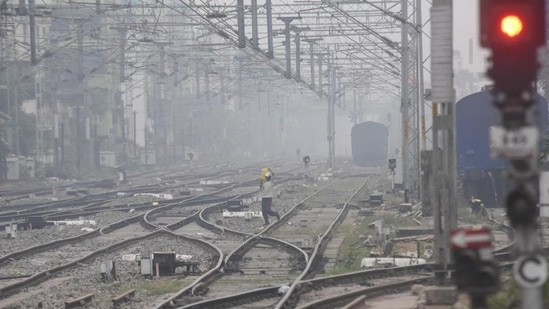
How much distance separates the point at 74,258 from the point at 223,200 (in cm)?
1732

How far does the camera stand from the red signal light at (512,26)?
6340mm

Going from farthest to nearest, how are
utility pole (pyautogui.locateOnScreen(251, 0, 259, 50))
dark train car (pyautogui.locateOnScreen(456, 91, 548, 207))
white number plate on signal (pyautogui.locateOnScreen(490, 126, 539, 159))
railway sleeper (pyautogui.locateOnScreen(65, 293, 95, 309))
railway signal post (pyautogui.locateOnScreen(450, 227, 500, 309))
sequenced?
utility pole (pyautogui.locateOnScreen(251, 0, 259, 50)) → dark train car (pyautogui.locateOnScreen(456, 91, 548, 207)) → railway sleeper (pyautogui.locateOnScreen(65, 293, 95, 309)) → railway signal post (pyautogui.locateOnScreen(450, 227, 500, 309)) → white number plate on signal (pyautogui.locateOnScreen(490, 126, 539, 159))

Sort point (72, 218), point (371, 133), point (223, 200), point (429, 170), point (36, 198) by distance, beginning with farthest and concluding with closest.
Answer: point (371, 133)
point (36, 198)
point (223, 200)
point (72, 218)
point (429, 170)

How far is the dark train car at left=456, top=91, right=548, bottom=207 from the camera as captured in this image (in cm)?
3097

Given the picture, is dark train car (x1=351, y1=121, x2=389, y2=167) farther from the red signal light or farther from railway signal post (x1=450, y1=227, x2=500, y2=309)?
the red signal light

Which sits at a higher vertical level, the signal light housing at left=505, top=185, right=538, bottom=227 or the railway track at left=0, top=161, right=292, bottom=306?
the signal light housing at left=505, top=185, right=538, bottom=227

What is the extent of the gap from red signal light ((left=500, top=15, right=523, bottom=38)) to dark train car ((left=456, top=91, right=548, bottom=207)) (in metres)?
24.5

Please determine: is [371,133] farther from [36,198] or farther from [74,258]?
[74,258]

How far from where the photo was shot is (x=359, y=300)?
527 inches

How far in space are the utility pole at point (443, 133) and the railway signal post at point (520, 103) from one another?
7.33 metres

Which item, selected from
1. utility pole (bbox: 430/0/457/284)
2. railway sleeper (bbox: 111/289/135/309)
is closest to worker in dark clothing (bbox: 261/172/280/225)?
railway sleeper (bbox: 111/289/135/309)

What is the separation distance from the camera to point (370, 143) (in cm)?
7088

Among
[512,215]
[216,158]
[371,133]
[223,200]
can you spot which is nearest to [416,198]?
[223,200]

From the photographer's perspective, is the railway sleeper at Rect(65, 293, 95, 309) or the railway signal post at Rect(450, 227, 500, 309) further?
the railway sleeper at Rect(65, 293, 95, 309)
